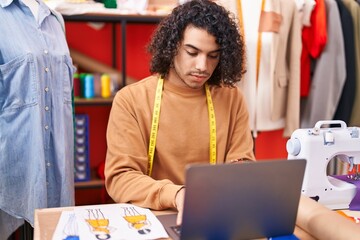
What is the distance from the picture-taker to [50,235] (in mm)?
1169

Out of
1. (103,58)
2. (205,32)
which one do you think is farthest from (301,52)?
(205,32)

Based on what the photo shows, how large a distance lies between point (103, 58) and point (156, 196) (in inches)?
78.8

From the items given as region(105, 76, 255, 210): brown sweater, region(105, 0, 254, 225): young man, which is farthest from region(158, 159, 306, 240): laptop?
region(105, 0, 254, 225): young man

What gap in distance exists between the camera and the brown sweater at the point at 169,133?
1536mm

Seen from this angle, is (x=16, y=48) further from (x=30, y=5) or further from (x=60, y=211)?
(x=60, y=211)

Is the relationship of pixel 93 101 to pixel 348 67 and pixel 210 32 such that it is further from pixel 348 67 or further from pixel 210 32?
pixel 348 67

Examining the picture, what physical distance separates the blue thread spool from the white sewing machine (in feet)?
5.20

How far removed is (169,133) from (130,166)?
0.71 feet

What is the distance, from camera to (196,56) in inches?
65.3

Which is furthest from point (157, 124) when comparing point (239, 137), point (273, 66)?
point (273, 66)

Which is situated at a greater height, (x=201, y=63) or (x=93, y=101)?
(x=201, y=63)

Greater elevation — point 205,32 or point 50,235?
point 205,32

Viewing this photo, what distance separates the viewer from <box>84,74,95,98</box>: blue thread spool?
9.22ft

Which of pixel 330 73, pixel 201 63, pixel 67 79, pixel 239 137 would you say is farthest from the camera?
pixel 330 73
